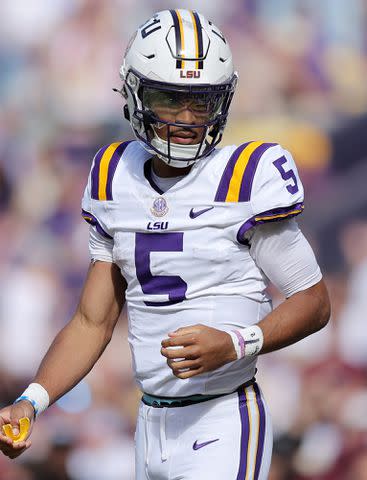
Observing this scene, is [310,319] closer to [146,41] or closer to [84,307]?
[84,307]

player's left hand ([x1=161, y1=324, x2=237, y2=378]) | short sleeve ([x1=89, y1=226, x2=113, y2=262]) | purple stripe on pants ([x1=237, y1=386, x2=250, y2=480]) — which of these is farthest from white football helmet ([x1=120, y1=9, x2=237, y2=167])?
purple stripe on pants ([x1=237, y1=386, x2=250, y2=480])

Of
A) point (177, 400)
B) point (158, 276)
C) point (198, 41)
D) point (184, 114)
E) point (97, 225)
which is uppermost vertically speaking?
point (198, 41)

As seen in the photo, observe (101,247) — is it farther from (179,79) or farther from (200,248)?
(179,79)

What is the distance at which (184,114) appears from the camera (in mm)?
2760

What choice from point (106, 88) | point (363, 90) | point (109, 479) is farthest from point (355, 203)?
point (109, 479)

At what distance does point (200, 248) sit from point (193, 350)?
1.32 feet

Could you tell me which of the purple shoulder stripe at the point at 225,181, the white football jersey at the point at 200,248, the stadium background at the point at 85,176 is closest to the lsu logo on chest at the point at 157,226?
the white football jersey at the point at 200,248

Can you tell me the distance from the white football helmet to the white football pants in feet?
2.19

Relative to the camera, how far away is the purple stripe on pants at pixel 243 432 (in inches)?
107

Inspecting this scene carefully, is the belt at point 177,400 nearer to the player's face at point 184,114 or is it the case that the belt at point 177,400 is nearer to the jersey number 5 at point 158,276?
the jersey number 5 at point 158,276

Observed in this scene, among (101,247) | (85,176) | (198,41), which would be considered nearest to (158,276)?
(101,247)

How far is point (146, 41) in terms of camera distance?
2838mm

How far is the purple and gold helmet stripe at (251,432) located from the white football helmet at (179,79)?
0.66 metres

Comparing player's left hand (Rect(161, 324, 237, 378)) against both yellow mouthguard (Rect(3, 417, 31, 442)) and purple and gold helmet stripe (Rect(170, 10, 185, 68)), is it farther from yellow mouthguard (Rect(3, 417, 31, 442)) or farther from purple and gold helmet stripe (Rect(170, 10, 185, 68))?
purple and gold helmet stripe (Rect(170, 10, 185, 68))
